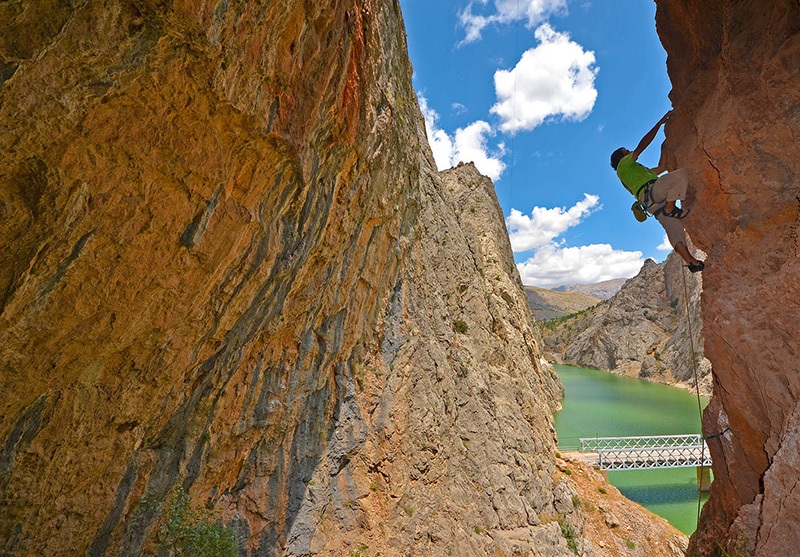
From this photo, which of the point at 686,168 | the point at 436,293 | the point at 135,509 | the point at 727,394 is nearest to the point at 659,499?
the point at 436,293

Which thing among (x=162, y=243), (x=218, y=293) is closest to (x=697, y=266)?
(x=218, y=293)

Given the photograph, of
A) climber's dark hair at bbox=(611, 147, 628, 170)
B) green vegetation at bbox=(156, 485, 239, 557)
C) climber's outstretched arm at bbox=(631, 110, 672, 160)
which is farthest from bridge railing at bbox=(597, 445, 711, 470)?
→ green vegetation at bbox=(156, 485, 239, 557)

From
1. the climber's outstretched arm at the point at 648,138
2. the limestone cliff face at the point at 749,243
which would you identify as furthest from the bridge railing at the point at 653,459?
the climber's outstretched arm at the point at 648,138

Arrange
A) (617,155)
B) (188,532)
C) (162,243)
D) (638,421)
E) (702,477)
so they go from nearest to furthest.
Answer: (162,243) → (702,477) → (188,532) → (617,155) → (638,421)

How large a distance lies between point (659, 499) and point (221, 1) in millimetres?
28939

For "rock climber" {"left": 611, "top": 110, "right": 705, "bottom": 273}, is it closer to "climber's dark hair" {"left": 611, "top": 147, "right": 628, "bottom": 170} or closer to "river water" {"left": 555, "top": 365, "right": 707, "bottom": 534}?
"climber's dark hair" {"left": 611, "top": 147, "right": 628, "bottom": 170}

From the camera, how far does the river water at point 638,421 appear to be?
22.2m

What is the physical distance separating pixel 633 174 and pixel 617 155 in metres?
0.70

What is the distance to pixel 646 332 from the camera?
250 feet

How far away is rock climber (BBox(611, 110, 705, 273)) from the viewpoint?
18.5 feet

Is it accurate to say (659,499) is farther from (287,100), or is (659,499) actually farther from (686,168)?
(287,100)

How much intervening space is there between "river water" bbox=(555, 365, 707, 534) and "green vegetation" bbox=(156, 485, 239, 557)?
21.8 meters

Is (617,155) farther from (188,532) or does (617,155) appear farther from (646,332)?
(646,332)

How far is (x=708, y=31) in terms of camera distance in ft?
17.7
